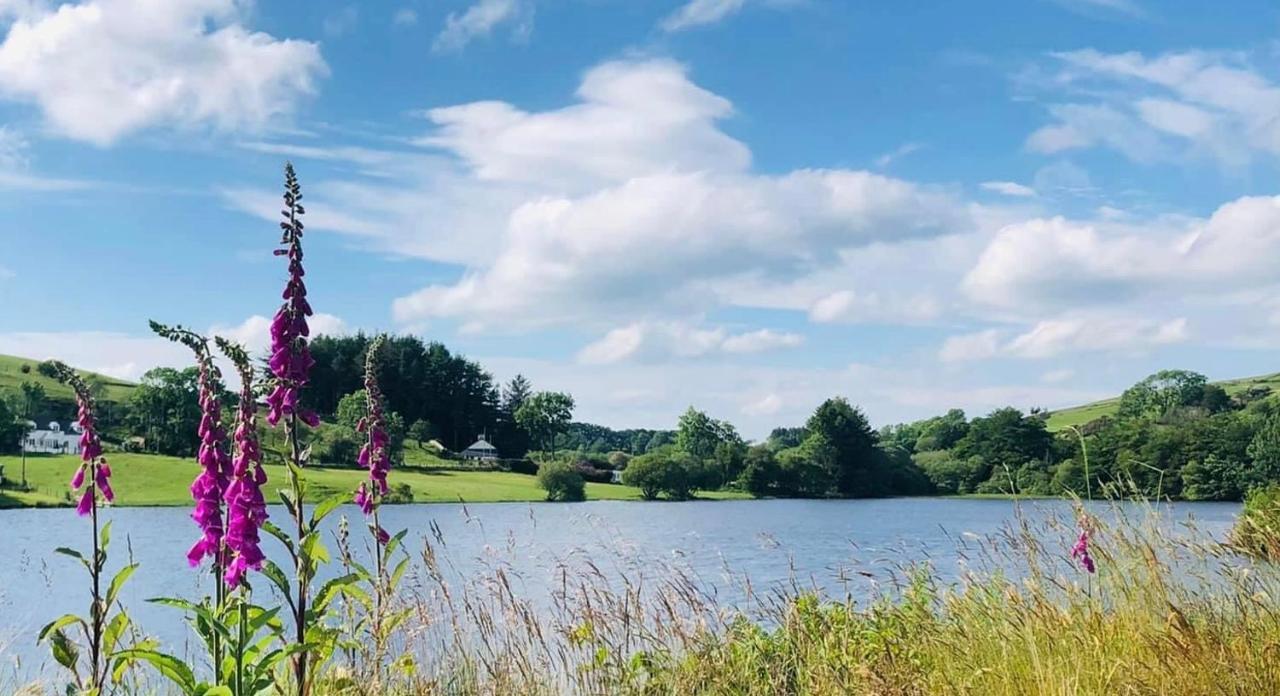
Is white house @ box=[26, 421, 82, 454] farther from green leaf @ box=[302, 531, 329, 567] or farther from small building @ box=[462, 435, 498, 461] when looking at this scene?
green leaf @ box=[302, 531, 329, 567]

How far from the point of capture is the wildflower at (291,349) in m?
4.04

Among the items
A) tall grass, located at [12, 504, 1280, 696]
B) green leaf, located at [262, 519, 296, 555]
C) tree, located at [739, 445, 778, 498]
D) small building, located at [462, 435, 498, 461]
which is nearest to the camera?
green leaf, located at [262, 519, 296, 555]

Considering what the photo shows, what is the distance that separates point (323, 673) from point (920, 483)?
3954 inches

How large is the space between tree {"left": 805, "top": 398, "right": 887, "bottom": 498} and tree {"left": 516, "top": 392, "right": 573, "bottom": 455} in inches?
1070

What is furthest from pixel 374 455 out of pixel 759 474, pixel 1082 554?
pixel 759 474

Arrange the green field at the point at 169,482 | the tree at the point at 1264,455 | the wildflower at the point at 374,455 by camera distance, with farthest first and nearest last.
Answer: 1. the green field at the point at 169,482
2. the tree at the point at 1264,455
3. the wildflower at the point at 374,455

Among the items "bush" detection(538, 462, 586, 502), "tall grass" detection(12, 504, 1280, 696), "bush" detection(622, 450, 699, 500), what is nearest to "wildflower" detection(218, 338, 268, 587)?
"tall grass" detection(12, 504, 1280, 696)

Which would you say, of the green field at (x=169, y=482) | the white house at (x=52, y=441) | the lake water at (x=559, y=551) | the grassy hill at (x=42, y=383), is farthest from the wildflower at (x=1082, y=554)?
the grassy hill at (x=42, y=383)

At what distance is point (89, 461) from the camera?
4.73 meters

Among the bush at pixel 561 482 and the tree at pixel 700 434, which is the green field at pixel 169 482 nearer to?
the bush at pixel 561 482

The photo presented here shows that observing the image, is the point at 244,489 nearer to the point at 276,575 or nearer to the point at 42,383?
the point at 276,575

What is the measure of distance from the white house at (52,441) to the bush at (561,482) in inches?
1785

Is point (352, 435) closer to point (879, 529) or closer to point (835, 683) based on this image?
point (879, 529)

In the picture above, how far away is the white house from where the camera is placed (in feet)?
293
